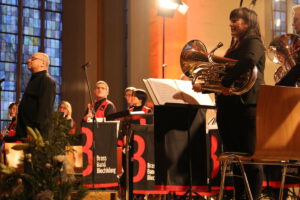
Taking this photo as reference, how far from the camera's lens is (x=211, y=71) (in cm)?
423

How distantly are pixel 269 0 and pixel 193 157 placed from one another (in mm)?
7347

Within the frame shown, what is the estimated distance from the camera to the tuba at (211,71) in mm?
4031

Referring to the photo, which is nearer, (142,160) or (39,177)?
(39,177)

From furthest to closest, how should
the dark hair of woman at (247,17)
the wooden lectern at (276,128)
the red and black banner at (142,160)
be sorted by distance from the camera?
the red and black banner at (142,160), the dark hair of woman at (247,17), the wooden lectern at (276,128)

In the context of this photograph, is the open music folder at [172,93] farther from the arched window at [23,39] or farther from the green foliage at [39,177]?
the arched window at [23,39]

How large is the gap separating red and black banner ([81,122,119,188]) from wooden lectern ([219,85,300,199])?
3060 mm

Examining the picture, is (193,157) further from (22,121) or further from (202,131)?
(22,121)

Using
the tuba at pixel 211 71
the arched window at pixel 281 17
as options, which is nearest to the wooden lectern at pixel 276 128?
the tuba at pixel 211 71

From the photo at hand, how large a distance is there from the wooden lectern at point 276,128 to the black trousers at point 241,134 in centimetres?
23

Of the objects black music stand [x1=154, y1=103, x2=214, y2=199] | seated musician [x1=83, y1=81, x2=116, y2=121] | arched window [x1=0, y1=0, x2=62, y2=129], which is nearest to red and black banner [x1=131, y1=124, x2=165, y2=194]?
black music stand [x1=154, y1=103, x2=214, y2=199]

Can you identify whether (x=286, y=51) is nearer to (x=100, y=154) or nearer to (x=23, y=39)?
(x=100, y=154)

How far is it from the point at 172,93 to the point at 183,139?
39 cm

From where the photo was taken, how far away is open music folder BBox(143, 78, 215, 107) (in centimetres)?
447

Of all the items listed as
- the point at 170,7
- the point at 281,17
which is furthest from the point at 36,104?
the point at 281,17
